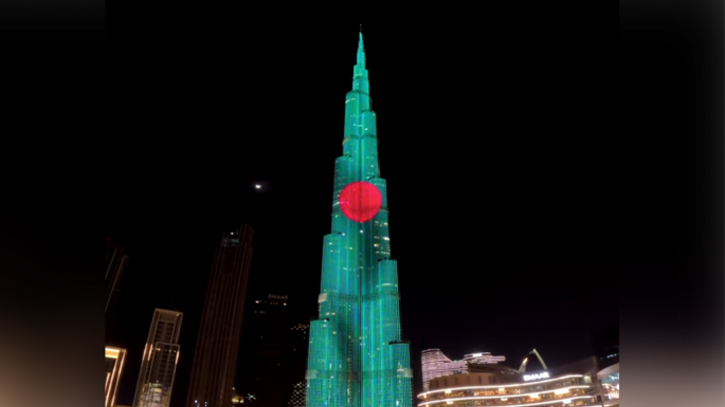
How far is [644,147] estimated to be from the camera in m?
1.66

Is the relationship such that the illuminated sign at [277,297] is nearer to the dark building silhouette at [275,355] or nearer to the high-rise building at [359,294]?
the dark building silhouette at [275,355]

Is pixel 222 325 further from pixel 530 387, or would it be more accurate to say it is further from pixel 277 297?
pixel 530 387

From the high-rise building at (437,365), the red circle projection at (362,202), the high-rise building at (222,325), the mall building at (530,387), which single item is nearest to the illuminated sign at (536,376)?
the mall building at (530,387)

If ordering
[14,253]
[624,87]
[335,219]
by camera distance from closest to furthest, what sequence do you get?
[14,253]
[624,87]
[335,219]

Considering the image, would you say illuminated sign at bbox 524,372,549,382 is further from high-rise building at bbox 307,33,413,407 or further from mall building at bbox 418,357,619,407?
high-rise building at bbox 307,33,413,407

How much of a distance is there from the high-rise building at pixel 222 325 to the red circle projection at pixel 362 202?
14619 mm

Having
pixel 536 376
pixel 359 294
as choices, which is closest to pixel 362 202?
pixel 359 294

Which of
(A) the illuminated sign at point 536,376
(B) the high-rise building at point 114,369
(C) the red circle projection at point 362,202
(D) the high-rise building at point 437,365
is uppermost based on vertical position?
(C) the red circle projection at point 362,202

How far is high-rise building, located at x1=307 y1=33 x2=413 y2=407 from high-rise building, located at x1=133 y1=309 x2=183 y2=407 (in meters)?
11.3

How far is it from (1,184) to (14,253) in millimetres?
194

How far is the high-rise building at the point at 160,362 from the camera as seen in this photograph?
3129cm

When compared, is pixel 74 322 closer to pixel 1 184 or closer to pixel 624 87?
pixel 1 184

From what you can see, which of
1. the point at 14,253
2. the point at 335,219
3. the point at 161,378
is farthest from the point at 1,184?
the point at 161,378

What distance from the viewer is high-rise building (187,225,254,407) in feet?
129
